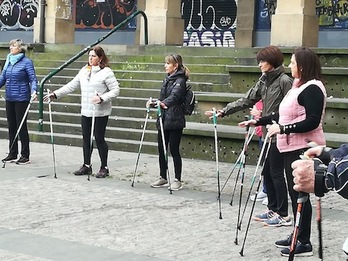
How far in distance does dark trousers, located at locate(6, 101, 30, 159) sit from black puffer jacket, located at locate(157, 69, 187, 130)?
294 centimetres

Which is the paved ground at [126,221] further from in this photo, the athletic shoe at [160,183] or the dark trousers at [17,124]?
the dark trousers at [17,124]

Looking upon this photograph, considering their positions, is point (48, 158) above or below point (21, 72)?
below

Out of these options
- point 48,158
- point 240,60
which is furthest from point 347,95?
point 48,158

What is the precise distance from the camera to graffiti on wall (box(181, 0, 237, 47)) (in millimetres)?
22422

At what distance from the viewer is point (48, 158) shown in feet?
42.5

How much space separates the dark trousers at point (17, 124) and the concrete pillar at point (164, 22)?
7023 mm

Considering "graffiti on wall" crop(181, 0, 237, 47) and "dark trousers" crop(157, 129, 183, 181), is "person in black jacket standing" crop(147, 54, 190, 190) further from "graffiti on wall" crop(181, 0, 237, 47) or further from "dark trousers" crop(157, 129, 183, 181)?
"graffiti on wall" crop(181, 0, 237, 47)

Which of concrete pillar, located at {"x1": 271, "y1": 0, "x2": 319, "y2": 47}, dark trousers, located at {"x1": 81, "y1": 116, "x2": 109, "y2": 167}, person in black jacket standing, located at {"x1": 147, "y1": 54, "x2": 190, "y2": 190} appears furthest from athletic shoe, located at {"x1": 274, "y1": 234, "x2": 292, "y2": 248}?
concrete pillar, located at {"x1": 271, "y1": 0, "x2": 319, "y2": 47}

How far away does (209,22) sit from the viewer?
2288cm

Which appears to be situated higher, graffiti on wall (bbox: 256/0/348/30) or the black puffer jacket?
graffiti on wall (bbox: 256/0/348/30)

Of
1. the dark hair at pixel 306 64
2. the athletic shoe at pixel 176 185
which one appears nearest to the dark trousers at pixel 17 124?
the athletic shoe at pixel 176 185

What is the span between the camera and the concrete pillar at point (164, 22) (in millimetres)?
18734

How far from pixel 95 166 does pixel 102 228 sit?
4328 millimetres

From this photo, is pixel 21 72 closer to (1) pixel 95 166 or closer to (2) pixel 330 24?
(1) pixel 95 166
